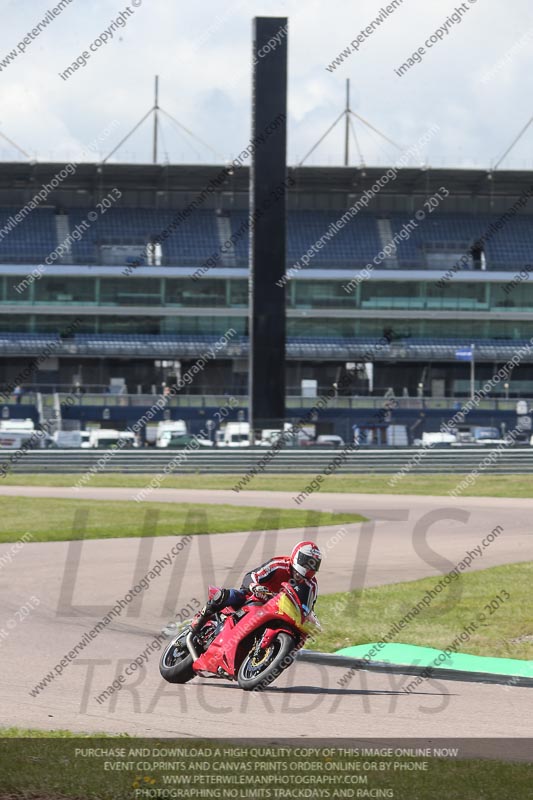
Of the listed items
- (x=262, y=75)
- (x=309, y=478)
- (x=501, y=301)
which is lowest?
(x=309, y=478)

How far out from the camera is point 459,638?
42.9 feet

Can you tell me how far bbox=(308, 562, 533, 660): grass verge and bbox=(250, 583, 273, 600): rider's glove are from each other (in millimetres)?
3113

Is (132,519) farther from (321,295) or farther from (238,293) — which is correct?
(321,295)

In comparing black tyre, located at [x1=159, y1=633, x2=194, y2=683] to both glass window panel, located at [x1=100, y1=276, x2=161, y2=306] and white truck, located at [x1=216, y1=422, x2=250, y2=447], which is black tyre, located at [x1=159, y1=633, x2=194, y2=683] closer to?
white truck, located at [x1=216, y1=422, x2=250, y2=447]

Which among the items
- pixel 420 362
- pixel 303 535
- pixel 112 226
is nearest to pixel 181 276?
pixel 112 226

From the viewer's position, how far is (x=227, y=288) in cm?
7800

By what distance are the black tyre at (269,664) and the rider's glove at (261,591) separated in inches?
15.7

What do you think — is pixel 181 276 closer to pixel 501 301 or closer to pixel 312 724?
pixel 501 301

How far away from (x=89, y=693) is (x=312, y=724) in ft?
6.60

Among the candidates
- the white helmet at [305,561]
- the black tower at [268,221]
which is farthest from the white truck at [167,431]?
the white helmet at [305,561]

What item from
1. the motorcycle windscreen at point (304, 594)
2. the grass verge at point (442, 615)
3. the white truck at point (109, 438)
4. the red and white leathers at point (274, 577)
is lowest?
the white truck at point (109, 438)

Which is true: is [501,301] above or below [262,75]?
below

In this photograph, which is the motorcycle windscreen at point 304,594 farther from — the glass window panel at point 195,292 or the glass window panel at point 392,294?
Answer: the glass window panel at point 392,294

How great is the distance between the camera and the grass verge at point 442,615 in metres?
12.8
